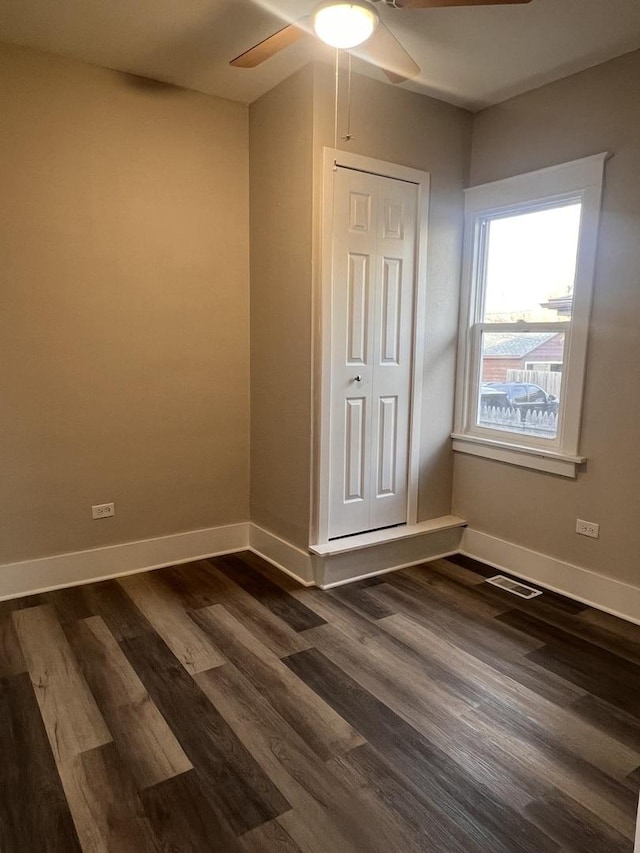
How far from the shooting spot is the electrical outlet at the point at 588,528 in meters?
2.98

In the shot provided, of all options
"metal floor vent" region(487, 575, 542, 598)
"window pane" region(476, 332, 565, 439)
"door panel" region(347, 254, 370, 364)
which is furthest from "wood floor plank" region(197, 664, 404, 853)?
"window pane" region(476, 332, 565, 439)

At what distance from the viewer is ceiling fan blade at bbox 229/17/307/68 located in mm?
2078

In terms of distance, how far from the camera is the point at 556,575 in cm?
318

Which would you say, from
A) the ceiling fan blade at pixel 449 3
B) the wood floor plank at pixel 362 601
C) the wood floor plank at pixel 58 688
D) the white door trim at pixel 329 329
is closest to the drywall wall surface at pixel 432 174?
the white door trim at pixel 329 329

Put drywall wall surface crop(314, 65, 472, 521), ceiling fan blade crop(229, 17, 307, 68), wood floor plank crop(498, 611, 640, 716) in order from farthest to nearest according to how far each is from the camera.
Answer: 1. drywall wall surface crop(314, 65, 472, 521)
2. wood floor plank crop(498, 611, 640, 716)
3. ceiling fan blade crop(229, 17, 307, 68)

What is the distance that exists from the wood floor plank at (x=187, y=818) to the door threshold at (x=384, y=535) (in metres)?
1.47

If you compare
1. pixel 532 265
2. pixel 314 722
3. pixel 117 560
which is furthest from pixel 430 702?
pixel 532 265

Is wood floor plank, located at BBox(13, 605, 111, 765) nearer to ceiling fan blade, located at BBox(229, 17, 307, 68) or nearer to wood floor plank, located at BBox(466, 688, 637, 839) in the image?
wood floor plank, located at BBox(466, 688, 637, 839)

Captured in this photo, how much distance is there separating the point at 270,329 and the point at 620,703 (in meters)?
2.53

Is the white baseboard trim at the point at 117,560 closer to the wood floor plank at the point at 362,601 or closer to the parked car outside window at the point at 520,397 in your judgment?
the wood floor plank at the point at 362,601

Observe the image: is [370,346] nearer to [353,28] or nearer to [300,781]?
[353,28]

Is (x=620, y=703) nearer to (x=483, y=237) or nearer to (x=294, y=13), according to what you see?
(x=483, y=237)

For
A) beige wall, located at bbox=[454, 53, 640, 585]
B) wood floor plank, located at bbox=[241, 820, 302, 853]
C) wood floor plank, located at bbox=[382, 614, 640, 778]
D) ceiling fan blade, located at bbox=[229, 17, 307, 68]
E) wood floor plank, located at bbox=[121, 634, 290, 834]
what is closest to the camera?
wood floor plank, located at bbox=[241, 820, 302, 853]

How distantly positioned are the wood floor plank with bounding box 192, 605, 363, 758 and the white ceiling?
2.77 meters
